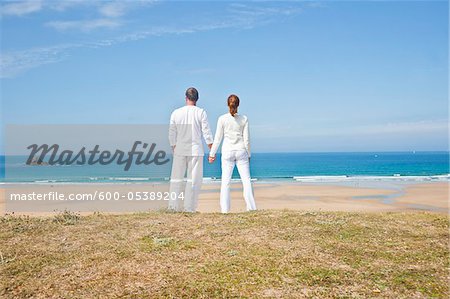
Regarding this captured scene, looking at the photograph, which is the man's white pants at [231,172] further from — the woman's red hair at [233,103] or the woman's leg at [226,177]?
the woman's red hair at [233,103]

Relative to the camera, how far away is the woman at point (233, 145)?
9.25 meters

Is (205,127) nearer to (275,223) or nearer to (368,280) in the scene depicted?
(275,223)

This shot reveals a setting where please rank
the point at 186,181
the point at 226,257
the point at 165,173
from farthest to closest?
the point at 165,173 → the point at 186,181 → the point at 226,257

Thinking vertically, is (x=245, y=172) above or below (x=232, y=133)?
below

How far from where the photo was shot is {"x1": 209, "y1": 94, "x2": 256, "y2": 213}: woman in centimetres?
925

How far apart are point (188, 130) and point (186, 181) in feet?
3.93

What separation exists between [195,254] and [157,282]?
962mm

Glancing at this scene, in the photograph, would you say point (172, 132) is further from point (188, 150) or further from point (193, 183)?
point (193, 183)

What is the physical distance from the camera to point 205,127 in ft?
30.9

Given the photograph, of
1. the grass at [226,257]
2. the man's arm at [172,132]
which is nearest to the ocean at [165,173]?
the man's arm at [172,132]

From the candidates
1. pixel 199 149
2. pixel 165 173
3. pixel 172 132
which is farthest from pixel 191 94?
pixel 165 173

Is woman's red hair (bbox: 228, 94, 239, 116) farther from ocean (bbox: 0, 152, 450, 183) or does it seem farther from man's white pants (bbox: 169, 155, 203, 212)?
ocean (bbox: 0, 152, 450, 183)

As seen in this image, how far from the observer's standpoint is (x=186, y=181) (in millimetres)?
9492

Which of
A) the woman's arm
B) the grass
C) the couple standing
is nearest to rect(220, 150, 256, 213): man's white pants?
the couple standing
